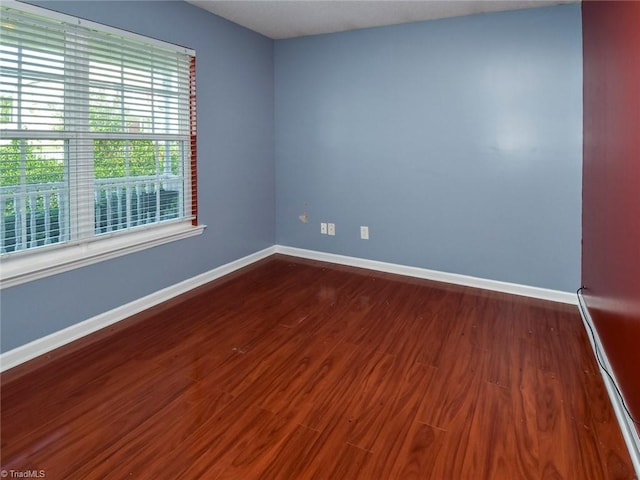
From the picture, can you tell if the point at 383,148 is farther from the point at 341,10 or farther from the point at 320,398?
the point at 320,398

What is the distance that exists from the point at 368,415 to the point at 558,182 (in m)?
2.44

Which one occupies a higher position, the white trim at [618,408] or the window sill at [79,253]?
the window sill at [79,253]

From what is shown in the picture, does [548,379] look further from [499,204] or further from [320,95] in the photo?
[320,95]

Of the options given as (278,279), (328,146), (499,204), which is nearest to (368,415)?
(278,279)

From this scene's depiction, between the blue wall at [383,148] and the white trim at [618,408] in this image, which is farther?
the blue wall at [383,148]

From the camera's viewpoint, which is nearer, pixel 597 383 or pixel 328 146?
pixel 597 383

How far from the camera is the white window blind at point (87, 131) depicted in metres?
2.24

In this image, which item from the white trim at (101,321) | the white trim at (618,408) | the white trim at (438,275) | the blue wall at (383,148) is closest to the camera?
the white trim at (618,408)

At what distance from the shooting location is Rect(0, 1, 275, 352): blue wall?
2461 millimetres

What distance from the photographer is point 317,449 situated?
1683 millimetres

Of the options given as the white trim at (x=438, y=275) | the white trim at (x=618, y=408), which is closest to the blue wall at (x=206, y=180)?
the white trim at (x=438, y=275)

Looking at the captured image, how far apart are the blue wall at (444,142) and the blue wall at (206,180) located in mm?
347

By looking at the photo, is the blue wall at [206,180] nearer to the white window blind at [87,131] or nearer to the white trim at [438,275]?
the white window blind at [87,131]

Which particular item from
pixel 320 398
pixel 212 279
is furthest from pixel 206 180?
pixel 320 398
